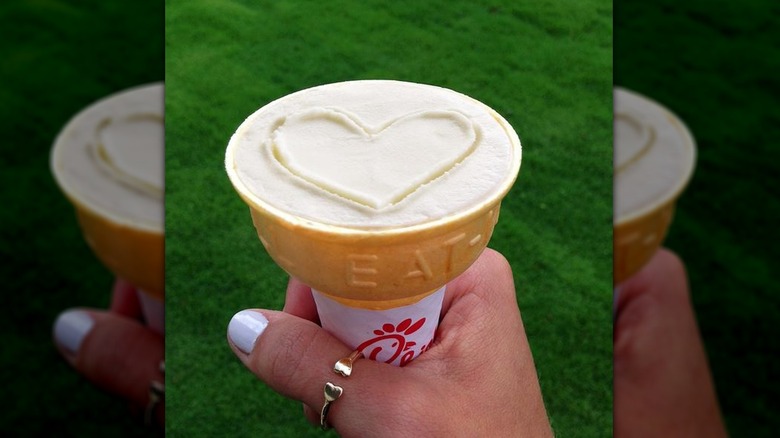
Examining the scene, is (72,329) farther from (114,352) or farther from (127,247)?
(127,247)

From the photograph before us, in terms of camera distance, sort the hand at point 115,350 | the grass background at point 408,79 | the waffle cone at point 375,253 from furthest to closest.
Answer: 1. the hand at point 115,350
2. the grass background at point 408,79
3. the waffle cone at point 375,253

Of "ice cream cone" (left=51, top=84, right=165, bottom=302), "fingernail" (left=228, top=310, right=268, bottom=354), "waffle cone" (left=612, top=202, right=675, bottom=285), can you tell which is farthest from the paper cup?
"waffle cone" (left=612, top=202, right=675, bottom=285)

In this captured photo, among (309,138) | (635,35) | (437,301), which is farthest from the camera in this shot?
(635,35)

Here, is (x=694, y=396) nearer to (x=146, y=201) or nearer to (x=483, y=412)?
(x=483, y=412)

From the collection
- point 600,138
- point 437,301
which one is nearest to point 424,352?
point 437,301

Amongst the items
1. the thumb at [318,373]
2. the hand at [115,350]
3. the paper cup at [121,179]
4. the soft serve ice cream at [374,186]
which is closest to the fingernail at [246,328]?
the thumb at [318,373]

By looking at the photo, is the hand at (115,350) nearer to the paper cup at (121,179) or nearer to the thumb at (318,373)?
the paper cup at (121,179)

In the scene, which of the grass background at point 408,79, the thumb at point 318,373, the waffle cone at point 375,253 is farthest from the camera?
the grass background at point 408,79
